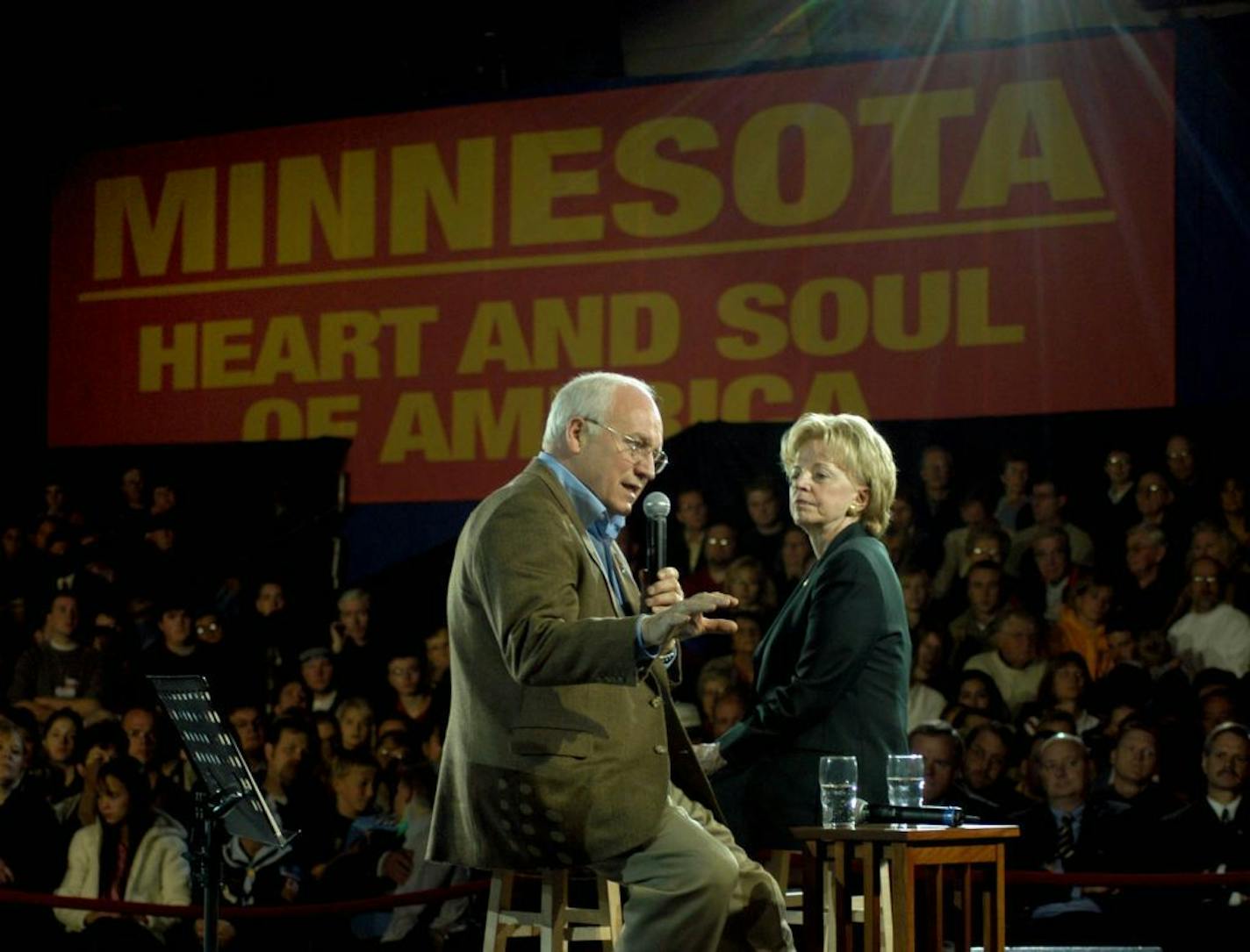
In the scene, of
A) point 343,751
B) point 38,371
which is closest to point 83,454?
point 38,371

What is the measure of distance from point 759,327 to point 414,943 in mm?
4212

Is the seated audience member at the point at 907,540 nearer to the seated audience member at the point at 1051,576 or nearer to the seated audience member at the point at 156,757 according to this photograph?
the seated audience member at the point at 1051,576

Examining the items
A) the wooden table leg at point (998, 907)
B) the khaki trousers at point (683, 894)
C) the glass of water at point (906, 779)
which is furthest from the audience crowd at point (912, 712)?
the khaki trousers at point (683, 894)

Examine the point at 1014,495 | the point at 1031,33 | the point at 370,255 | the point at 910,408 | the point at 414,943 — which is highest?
the point at 1031,33

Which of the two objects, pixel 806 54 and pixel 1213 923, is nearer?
pixel 1213 923

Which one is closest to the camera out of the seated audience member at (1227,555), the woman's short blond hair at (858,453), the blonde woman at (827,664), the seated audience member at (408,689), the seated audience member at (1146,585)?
the blonde woman at (827,664)

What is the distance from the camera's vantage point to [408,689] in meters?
7.98

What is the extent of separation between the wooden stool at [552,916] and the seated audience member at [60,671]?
17.9 feet

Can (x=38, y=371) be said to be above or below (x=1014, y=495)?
above

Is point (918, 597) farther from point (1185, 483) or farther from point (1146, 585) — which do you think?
point (1185, 483)

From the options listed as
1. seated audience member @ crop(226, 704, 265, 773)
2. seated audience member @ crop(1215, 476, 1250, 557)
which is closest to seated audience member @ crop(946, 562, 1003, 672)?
seated audience member @ crop(1215, 476, 1250, 557)

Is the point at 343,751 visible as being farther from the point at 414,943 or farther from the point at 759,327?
the point at 759,327

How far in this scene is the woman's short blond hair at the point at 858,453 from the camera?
3895 mm

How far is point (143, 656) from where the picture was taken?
8.80 m
